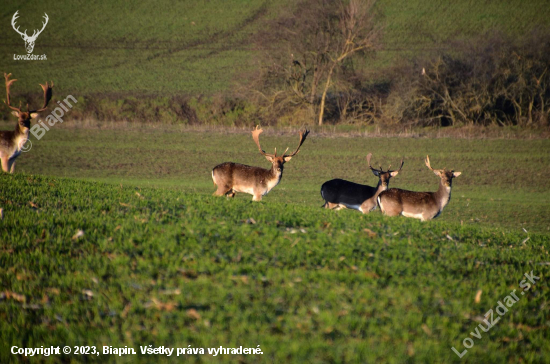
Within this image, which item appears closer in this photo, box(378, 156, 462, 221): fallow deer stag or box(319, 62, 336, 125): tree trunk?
box(378, 156, 462, 221): fallow deer stag

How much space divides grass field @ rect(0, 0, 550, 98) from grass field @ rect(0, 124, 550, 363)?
45136 millimetres

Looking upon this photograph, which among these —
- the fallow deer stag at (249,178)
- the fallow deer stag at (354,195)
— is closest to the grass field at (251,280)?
the fallow deer stag at (249,178)

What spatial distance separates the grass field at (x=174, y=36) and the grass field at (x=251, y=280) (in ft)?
148

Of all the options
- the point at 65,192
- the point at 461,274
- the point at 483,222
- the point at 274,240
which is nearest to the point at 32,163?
the point at 65,192

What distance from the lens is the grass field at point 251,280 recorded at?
14.4 ft

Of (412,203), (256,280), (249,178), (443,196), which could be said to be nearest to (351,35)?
(443,196)

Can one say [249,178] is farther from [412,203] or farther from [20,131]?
[20,131]

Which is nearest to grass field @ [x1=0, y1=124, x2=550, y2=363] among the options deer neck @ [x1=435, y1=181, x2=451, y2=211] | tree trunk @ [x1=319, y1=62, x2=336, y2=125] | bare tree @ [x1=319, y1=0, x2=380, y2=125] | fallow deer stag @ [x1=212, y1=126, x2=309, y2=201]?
fallow deer stag @ [x1=212, y1=126, x2=309, y2=201]

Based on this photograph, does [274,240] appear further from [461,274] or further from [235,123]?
[235,123]

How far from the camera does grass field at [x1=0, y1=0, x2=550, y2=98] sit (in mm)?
56156

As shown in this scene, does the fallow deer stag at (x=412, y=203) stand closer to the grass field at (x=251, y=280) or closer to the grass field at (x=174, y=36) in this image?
the grass field at (x=251, y=280)

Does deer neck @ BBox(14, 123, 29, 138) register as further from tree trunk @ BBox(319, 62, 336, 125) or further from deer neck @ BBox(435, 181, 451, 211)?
tree trunk @ BBox(319, 62, 336, 125)

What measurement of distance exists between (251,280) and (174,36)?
6906 centimetres

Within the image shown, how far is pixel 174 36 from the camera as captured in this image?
230ft
